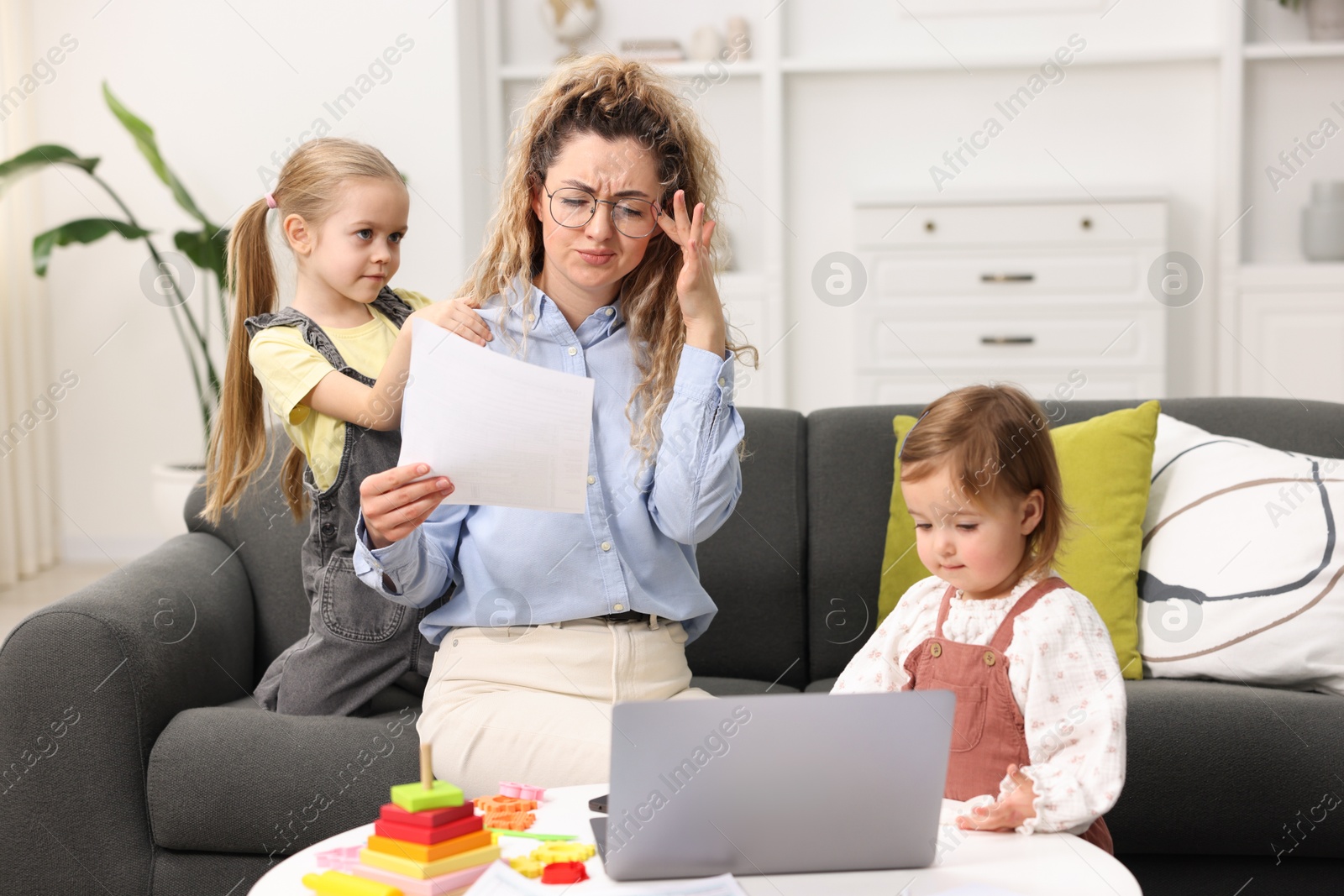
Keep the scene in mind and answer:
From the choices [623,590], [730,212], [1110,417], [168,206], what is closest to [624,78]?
[623,590]

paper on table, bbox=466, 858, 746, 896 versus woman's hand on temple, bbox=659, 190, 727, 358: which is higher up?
woman's hand on temple, bbox=659, 190, 727, 358

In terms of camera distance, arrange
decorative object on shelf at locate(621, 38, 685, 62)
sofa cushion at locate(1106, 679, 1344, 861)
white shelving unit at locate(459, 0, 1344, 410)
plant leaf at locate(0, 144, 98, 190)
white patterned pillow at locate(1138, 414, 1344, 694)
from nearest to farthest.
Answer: sofa cushion at locate(1106, 679, 1344, 861), white patterned pillow at locate(1138, 414, 1344, 694), plant leaf at locate(0, 144, 98, 190), white shelving unit at locate(459, 0, 1344, 410), decorative object on shelf at locate(621, 38, 685, 62)

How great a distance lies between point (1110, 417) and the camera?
193 centimetres

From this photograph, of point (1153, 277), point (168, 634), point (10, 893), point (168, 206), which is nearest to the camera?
point (10, 893)

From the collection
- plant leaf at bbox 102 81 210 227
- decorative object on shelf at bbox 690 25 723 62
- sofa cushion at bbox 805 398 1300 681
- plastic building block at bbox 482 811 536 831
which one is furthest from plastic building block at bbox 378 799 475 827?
decorative object on shelf at bbox 690 25 723 62

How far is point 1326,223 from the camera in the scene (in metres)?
4.08

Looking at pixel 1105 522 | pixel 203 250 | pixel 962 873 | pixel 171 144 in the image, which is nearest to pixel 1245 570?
pixel 1105 522

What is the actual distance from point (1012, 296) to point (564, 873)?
357cm

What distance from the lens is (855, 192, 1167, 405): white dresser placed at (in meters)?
4.09

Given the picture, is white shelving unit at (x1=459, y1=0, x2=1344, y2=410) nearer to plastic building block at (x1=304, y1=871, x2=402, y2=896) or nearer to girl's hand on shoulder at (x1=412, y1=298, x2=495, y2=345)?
girl's hand on shoulder at (x1=412, y1=298, x2=495, y2=345)

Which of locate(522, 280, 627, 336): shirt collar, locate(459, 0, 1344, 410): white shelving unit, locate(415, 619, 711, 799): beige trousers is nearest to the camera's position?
locate(415, 619, 711, 799): beige trousers

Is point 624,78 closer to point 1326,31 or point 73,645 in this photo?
point 73,645

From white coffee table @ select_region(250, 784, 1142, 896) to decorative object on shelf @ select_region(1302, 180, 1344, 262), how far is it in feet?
12.3

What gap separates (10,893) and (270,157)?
10.4ft
